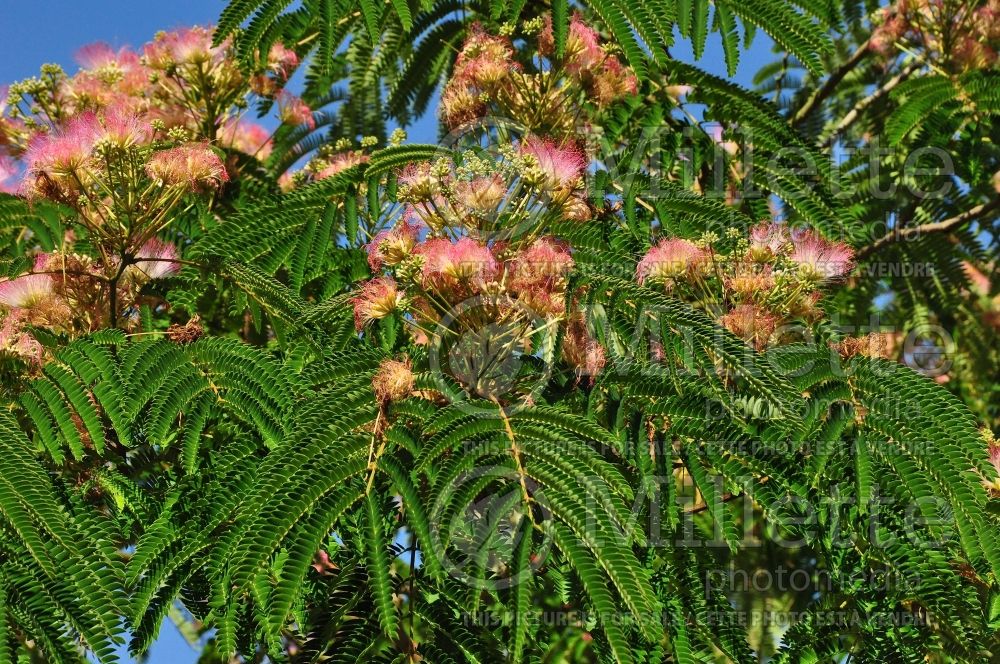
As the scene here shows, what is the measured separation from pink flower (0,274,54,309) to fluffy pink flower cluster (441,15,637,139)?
1342 mm

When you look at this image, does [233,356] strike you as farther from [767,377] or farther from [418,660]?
[767,377]

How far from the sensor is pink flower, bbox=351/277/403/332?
306 cm

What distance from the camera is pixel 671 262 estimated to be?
320 centimetres

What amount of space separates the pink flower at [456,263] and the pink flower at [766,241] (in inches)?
29.3

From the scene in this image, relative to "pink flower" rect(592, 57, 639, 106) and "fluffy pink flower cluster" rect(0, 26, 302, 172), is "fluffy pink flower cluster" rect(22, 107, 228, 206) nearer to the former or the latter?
"fluffy pink flower cluster" rect(0, 26, 302, 172)

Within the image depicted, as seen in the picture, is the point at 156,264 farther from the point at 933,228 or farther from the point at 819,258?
the point at 933,228

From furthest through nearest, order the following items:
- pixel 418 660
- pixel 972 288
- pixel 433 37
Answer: pixel 972 288 → pixel 433 37 → pixel 418 660

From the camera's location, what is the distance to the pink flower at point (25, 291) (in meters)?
3.42

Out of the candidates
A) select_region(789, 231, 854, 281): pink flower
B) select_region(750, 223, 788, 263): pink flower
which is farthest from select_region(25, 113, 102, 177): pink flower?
select_region(789, 231, 854, 281): pink flower

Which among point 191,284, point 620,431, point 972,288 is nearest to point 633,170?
point 620,431

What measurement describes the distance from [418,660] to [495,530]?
0.38m

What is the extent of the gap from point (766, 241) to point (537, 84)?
0.98 meters

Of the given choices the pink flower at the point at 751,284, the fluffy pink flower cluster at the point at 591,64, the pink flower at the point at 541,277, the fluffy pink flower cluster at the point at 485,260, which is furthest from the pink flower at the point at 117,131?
the pink flower at the point at 751,284

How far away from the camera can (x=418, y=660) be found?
2.74 m
